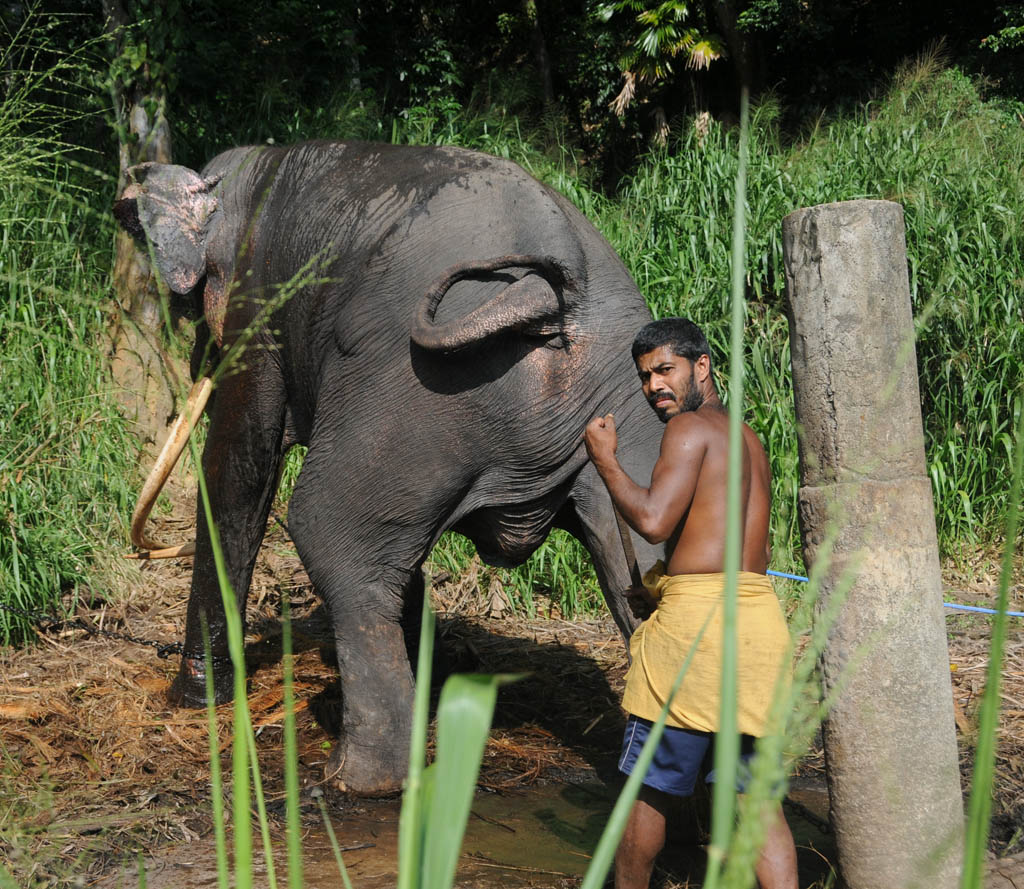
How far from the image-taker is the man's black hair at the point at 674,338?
2.52 meters

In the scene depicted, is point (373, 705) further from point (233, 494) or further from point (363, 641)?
point (233, 494)

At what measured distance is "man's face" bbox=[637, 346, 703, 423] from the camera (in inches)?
99.6

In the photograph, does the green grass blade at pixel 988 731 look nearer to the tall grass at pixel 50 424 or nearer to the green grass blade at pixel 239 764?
the green grass blade at pixel 239 764

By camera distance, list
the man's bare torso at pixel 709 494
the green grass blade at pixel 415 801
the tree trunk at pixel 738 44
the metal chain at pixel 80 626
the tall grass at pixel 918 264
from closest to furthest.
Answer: the green grass blade at pixel 415 801 → the man's bare torso at pixel 709 494 → the metal chain at pixel 80 626 → the tall grass at pixel 918 264 → the tree trunk at pixel 738 44

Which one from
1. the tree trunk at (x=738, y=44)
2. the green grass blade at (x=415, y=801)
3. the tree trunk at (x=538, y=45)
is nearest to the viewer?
the green grass blade at (x=415, y=801)

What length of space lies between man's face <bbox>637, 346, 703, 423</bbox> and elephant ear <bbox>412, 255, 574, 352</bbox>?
0.57 m

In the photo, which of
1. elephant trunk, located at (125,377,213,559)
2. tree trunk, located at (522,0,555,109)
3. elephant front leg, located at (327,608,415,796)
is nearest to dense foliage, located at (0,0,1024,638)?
elephant trunk, located at (125,377,213,559)

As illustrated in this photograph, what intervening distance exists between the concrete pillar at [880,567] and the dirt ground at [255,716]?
0.35 metres

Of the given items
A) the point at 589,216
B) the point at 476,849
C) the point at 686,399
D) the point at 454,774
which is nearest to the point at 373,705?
the point at 476,849

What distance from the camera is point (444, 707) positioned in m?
0.86

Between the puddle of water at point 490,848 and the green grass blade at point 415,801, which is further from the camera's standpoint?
the puddle of water at point 490,848

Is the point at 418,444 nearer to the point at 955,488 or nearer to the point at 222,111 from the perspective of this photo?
the point at 955,488

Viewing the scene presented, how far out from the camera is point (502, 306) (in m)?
3.02

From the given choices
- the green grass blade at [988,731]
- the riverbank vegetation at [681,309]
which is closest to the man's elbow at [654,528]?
the green grass blade at [988,731]
